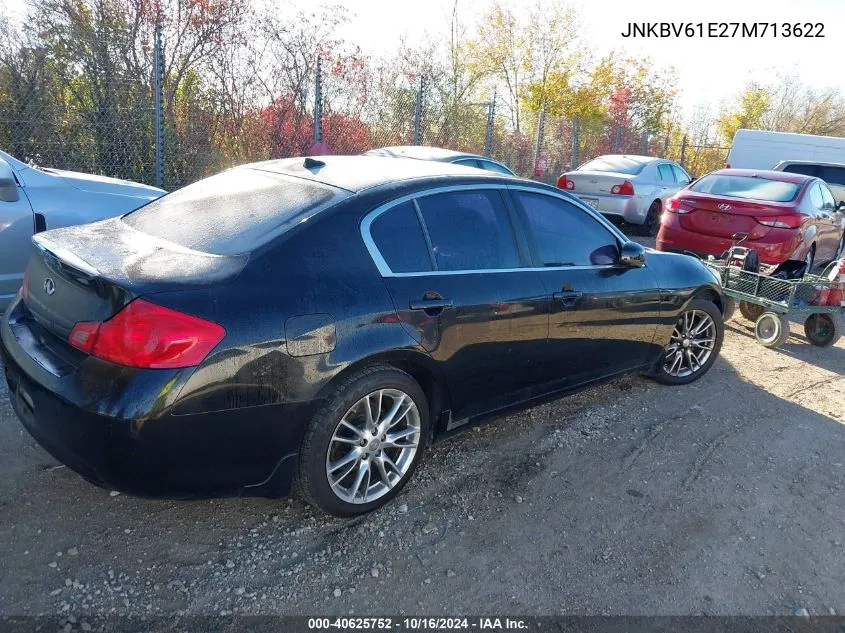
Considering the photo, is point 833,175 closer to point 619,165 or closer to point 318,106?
point 619,165

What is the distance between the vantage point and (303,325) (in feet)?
8.71

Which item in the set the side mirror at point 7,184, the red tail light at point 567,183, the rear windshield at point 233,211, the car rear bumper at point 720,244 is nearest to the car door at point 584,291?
the rear windshield at point 233,211

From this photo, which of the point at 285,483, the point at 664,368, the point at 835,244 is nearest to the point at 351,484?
the point at 285,483

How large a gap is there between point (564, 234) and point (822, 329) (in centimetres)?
405

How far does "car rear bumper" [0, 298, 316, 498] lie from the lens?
2.43 m

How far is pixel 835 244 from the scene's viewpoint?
30.3ft

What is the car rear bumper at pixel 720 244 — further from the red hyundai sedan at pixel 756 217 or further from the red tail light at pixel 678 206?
the red tail light at pixel 678 206

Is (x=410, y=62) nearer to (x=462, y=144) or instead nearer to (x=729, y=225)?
(x=462, y=144)

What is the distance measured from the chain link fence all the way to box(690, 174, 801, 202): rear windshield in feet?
17.5

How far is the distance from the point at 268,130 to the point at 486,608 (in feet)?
29.5

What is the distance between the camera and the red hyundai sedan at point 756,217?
7.59 meters

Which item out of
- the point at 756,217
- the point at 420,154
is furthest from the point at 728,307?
the point at 420,154

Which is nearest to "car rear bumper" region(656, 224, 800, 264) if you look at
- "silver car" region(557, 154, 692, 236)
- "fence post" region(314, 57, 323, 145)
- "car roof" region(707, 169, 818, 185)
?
"car roof" region(707, 169, 818, 185)

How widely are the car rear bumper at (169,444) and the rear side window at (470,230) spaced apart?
3.58 feet
